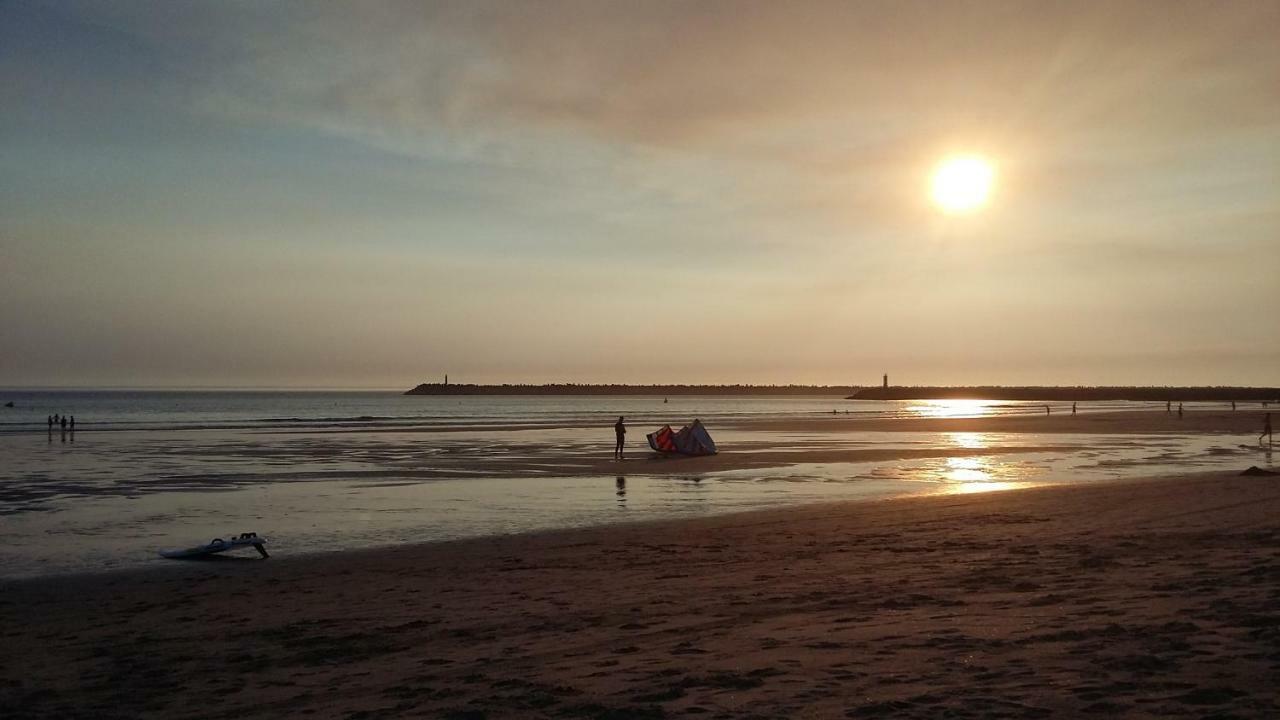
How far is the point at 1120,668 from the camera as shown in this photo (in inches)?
287

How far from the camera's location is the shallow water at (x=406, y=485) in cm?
1842

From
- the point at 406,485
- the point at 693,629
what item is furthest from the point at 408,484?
the point at 693,629

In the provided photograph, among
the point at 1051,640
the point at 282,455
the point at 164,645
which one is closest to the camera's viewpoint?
the point at 1051,640

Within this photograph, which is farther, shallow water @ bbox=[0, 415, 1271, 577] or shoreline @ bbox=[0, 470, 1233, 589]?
shallow water @ bbox=[0, 415, 1271, 577]

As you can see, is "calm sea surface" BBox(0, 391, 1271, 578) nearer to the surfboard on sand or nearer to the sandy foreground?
the surfboard on sand

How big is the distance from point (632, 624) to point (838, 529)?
8.04 metres

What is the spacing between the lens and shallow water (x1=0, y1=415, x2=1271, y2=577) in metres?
18.4

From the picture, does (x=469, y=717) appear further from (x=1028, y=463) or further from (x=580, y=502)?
(x=1028, y=463)

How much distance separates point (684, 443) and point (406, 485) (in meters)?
15.2

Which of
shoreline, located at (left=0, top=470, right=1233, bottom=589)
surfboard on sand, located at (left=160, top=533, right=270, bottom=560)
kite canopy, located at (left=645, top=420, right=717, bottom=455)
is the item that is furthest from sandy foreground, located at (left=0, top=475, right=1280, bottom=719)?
kite canopy, located at (left=645, top=420, right=717, bottom=455)

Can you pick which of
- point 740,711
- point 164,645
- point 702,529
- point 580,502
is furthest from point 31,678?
point 580,502

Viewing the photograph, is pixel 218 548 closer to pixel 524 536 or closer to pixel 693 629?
pixel 524 536

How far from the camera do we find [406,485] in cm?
2803

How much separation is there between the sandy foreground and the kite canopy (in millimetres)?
23990
